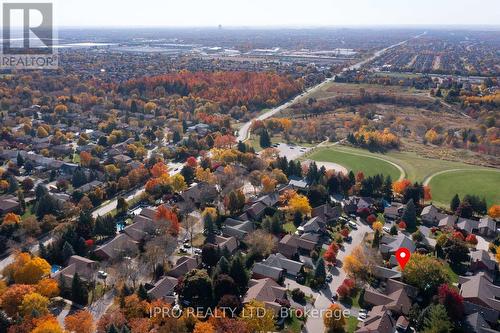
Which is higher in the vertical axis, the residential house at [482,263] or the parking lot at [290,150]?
the parking lot at [290,150]

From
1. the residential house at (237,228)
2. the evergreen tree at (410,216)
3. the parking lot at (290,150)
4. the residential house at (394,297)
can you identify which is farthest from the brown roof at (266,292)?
the parking lot at (290,150)

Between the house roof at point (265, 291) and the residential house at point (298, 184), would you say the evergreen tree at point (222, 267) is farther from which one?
the residential house at point (298, 184)

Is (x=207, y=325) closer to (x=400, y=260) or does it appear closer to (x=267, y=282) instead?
(x=267, y=282)

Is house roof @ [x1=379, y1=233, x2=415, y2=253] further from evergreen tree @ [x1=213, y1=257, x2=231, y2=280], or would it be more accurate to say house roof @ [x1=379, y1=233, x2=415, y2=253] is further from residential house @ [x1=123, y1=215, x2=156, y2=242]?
residential house @ [x1=123, y1=215, x2=156, y2=242]

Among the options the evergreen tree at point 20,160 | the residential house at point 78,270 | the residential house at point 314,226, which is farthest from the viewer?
the evergreen tree at point 20,160

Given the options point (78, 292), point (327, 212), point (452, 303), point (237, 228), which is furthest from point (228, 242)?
point (452, 303)

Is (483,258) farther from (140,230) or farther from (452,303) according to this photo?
(140,230)

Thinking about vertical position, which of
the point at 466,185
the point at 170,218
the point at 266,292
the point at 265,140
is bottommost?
the point at 266,292
